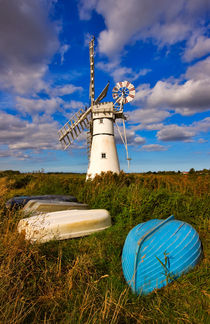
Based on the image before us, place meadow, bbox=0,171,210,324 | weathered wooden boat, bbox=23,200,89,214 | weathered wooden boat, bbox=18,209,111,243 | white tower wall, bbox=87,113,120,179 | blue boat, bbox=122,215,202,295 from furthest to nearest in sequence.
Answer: white tower wall, bbox=87,113,120,179 → weathered wooden boat, bbox=23,200,89,214 → weathered wooden boat, bbox=18,209,111,243 → blue boat, bbox=122,215,202,295 → meadow, bbox=0,171,210,324

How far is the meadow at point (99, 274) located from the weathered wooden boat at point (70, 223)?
190mm

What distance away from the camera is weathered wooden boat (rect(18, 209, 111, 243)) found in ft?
14.9

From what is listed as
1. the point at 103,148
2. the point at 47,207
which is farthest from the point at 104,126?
the point at 47,207

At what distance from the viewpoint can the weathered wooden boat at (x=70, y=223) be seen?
4551 mm

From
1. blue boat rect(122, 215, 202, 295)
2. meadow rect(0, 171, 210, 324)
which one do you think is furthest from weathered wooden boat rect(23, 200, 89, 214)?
blue boat rect(122, 215, 202, 295)

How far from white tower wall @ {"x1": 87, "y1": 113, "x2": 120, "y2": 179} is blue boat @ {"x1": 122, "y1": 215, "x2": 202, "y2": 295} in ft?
44.7

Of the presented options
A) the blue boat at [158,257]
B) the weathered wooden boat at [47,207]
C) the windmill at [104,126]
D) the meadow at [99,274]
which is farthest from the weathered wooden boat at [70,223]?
the windmill at [104,126]

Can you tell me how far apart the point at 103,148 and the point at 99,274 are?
14229 mm

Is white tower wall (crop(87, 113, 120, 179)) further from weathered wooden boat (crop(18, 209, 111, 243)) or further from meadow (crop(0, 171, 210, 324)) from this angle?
weathered wooden boat (crop(18, 209, 111, 243))

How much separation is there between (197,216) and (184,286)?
10.2 feet

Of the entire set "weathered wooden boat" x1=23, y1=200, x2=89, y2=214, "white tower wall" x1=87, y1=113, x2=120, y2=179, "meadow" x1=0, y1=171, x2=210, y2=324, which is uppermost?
"white tower wall" x1=87, y1=113, x2=120, y2=179

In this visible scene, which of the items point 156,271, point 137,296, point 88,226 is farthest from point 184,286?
point 88,226

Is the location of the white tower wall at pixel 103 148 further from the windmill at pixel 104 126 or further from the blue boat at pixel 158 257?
the blue boat at pixel 158 257

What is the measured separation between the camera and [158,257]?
2998mm
